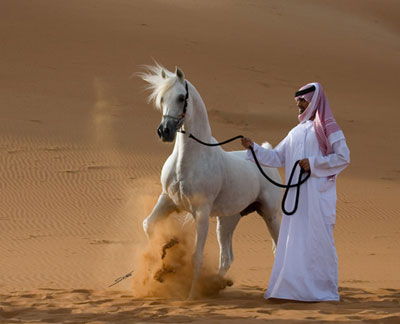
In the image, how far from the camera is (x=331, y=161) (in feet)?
25.0

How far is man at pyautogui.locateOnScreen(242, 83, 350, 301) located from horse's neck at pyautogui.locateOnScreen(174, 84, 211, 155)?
0.47 m

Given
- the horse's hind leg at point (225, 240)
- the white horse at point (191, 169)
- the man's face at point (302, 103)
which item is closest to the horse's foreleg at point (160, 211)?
the white horse at point (191, 169)

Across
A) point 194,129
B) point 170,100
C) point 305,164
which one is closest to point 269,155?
point 305,164

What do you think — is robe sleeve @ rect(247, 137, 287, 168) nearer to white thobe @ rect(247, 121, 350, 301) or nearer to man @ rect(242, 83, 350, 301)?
man @ rect(242, 83, 350, 301)

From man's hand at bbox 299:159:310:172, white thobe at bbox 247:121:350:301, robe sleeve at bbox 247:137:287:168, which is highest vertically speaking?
robe sleeve at bbox 247:137:287:168

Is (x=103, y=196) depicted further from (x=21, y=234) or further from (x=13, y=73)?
(x=13, y=73)

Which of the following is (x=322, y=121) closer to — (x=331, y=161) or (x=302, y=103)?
(x=302, y=103)

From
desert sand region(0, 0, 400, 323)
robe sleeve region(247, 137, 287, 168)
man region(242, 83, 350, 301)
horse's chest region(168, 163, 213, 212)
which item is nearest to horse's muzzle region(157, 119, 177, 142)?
horse's chest region(168, 163, 213, 212)

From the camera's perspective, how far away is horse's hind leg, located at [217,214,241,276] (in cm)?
916

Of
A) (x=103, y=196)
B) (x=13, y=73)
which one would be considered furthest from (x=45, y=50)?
(x=103, y=196)

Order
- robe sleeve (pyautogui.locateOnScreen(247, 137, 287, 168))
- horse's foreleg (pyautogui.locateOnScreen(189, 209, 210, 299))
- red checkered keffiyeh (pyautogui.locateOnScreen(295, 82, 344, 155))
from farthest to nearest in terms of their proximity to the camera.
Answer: robe sleeve (pyautogui.locateOnScreen(247, 137, 287, 168))
horse's foreleg (pyautogui.locateOnScreen(189, 209, 210, 299))
red checkered keffiyeh (pyautogui.locateOnScreen(295, 82, 344, 155))

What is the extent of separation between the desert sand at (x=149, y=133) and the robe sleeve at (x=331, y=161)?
4.42ft

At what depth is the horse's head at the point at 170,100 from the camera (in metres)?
7.38

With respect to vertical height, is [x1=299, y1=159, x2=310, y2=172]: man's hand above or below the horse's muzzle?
below
